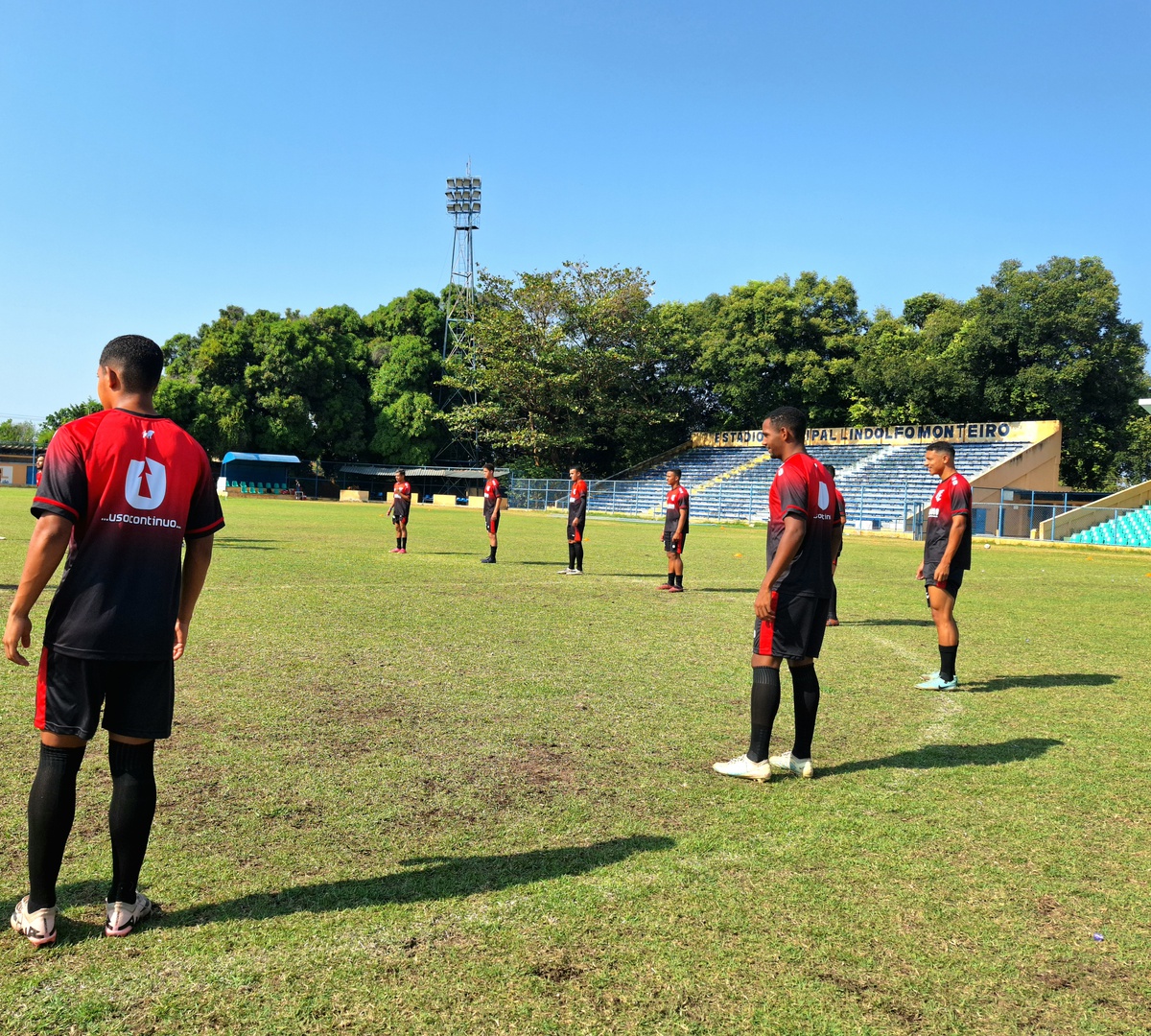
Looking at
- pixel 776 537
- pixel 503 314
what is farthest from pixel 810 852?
pixel 503 314

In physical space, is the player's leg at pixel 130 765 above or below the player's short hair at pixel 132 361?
below

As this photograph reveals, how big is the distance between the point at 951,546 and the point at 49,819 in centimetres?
703

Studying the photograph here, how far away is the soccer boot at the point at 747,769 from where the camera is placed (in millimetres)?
5262

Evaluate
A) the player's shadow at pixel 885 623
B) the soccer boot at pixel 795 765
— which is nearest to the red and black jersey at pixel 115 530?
the soccer boot at pixel 795 765

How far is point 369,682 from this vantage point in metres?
7.38

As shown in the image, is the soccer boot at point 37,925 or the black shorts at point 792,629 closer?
the soccer boot at point 37,925

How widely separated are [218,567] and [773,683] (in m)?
11.7

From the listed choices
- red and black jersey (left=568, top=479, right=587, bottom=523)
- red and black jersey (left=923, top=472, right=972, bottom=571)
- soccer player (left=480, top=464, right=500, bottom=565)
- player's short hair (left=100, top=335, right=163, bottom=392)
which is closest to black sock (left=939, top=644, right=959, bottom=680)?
red and black jersey (left=923, top=472, right=972, bottom=571)

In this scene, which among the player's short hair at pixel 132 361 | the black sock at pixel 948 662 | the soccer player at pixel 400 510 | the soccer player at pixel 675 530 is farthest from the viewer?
the soccer player at pixel 400 510

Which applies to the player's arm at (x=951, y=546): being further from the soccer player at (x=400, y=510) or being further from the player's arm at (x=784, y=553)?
the soccer player at (x=400, y=510)

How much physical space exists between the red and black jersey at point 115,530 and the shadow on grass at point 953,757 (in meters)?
3.89

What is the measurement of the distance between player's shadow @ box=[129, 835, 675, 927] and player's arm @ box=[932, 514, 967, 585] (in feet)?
15.3

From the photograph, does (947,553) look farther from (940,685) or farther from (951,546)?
(940,685)

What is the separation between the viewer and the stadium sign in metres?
42.5
